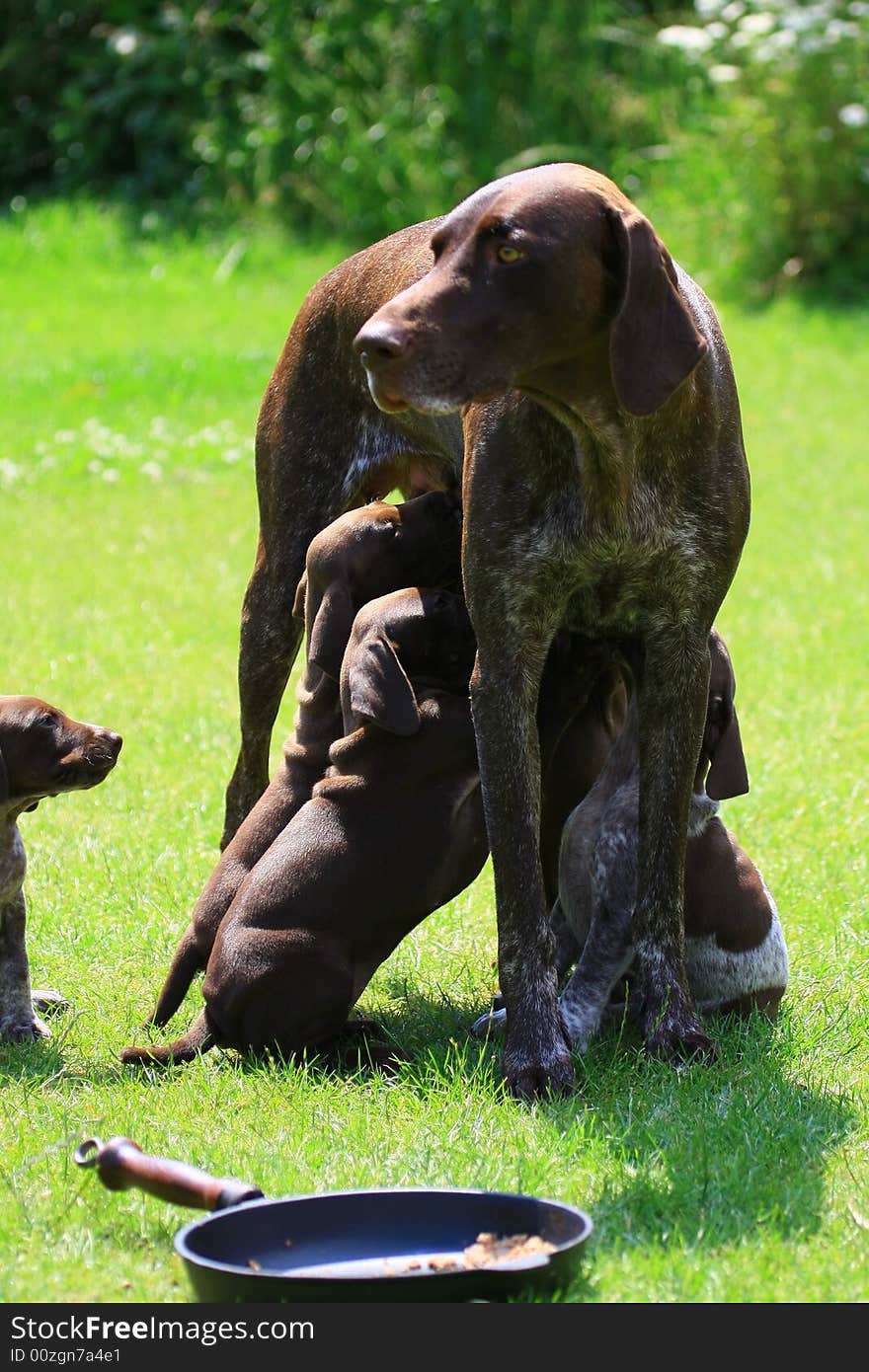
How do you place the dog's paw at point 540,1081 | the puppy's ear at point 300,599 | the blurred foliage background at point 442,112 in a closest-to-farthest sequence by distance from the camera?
the dog's paw at point 540,1081 < the puppy's ear at point 300,599 < the blurred foliage background at point 442,112

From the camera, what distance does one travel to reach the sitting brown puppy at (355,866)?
447cm

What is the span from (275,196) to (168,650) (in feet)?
29.2

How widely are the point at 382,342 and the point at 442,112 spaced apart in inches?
Answer: 473

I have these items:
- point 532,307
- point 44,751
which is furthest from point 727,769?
point 44,751

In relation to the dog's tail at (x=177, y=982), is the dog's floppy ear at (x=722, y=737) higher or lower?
higher

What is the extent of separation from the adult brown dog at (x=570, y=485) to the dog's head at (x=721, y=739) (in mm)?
206

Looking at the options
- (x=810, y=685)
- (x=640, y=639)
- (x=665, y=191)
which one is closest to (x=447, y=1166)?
(x=640, y=639)

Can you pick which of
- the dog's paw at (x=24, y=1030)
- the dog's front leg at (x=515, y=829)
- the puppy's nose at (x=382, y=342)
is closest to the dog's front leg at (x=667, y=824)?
the dog's front leg at (x=515, y=829)

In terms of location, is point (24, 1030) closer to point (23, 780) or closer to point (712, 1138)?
point (23, 780)

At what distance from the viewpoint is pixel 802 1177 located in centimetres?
386

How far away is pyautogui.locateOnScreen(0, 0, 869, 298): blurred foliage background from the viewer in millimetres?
14102

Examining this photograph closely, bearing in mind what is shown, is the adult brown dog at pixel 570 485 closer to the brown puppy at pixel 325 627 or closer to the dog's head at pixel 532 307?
the dog's head at pixel 532 307

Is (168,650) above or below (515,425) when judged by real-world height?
below

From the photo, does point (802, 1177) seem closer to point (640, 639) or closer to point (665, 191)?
point (640, 639)
